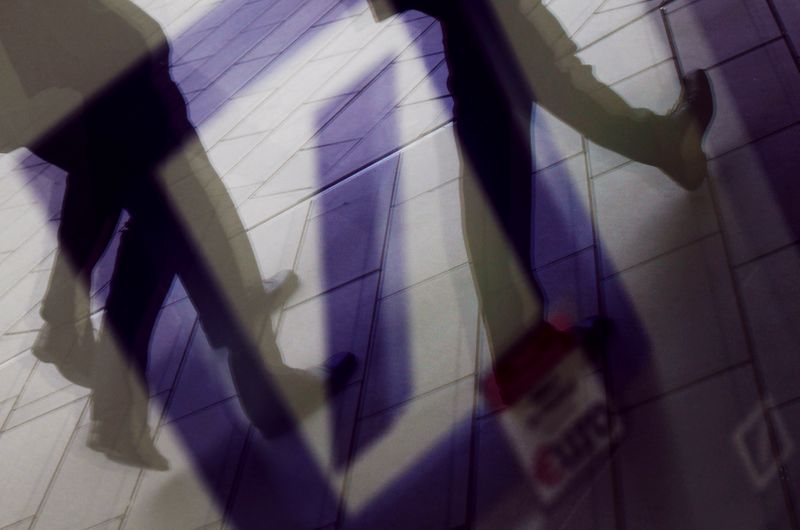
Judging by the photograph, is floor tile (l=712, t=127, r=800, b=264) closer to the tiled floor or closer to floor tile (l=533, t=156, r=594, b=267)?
the tiled floor

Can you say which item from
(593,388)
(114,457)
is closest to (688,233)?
(593,388)

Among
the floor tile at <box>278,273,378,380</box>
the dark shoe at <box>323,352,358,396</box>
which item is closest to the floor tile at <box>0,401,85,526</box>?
the floor tile at <box>278,273,378,380</box>

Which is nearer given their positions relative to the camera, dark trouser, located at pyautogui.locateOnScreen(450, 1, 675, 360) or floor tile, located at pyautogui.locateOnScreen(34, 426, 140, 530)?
dark trouser, located at pyautogui.locateOnScreen(450, 1, 675, 360)

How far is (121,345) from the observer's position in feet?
5.81

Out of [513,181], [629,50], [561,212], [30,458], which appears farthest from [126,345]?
[629,50]

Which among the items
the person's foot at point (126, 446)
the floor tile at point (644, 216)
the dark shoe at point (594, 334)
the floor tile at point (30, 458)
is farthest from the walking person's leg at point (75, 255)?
the floor tile at point (644, 216)

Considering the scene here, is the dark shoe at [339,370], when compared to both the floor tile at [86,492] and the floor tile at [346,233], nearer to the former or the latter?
the floor tile at [346,233]

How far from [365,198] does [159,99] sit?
0.96 m

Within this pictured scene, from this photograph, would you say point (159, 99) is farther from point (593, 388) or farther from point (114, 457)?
point (593, 388)

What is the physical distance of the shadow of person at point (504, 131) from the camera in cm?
139

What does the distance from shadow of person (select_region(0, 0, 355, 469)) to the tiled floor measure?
0.53ft

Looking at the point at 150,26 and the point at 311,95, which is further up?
the point at 150,26

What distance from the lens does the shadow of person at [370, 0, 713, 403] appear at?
1.39 meters

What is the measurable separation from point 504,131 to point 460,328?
0.54 m
